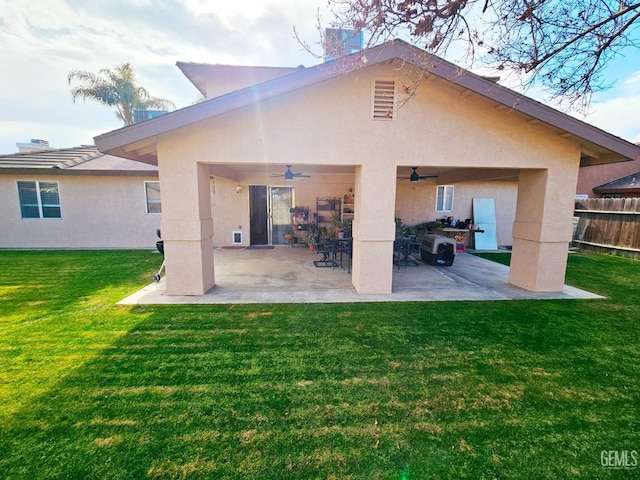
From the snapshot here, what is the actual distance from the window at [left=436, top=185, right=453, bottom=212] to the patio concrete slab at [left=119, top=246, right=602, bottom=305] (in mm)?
3584

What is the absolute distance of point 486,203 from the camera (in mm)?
11914

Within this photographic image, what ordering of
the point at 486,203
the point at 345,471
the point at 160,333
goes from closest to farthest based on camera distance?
the point at 345,471 → the point at 160,333 → the point at 486,203

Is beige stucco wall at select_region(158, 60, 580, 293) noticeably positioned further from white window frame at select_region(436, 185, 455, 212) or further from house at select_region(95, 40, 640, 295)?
white window frame at select_region(436, 185, 455, 212)

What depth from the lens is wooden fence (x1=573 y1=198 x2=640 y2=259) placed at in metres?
10.1

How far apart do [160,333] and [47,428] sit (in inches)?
68.3

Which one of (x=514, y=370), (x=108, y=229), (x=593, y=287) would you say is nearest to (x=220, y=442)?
(x=514, y=370)

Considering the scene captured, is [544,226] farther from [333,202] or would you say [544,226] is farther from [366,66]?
[333,202]

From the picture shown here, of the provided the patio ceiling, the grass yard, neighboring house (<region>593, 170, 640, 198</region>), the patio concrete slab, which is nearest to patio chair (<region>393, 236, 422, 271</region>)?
the patio concrete slab

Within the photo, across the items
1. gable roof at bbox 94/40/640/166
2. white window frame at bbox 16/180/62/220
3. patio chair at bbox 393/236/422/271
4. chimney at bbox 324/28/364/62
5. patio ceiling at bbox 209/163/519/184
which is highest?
chimney at bbox 324/28/364/62

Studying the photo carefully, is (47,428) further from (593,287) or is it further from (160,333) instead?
(593,287)

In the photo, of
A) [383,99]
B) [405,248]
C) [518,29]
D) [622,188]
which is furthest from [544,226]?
[622,188]

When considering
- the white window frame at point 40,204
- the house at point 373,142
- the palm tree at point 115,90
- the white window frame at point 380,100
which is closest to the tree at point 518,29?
the house at point 373,142

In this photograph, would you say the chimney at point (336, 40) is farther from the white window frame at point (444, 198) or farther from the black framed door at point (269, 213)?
the white window frame at point (444, 198)

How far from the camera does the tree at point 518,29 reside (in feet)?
12.4
